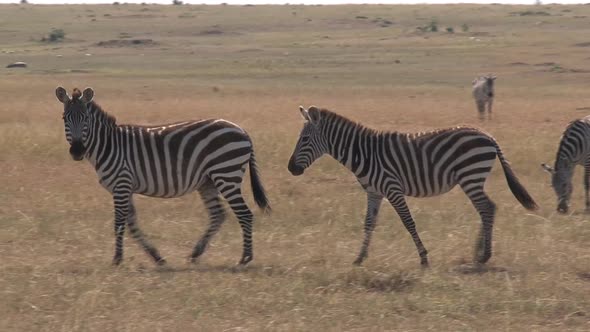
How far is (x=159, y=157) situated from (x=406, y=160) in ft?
7.54

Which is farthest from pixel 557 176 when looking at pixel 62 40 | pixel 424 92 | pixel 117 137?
pixel 62 40

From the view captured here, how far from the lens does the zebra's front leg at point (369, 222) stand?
8.91 metres

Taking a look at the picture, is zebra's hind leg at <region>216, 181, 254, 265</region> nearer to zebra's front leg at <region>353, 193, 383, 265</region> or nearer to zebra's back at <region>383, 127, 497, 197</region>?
zebra's front leg at <region>353, 193, 383, 265</region>

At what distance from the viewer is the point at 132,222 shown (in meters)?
9.20

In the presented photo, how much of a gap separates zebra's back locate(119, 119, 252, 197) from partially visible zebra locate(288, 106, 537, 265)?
1.86 feet

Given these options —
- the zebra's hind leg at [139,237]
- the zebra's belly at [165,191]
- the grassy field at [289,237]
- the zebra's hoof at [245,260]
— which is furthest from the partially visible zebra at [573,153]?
the zebra's hind leg at [139,237]

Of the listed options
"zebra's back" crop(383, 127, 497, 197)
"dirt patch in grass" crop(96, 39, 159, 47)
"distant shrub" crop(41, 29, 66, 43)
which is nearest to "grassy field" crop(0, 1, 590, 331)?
"zebra's back" crop(383, 127, 497, 197)

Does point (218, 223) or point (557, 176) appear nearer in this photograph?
point (218, 223)

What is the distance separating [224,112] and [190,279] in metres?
13.2

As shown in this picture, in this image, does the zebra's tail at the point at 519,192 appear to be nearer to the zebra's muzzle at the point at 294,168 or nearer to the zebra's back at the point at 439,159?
the zebra's back at the point at 439,159

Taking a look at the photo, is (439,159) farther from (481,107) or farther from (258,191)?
(481,107)

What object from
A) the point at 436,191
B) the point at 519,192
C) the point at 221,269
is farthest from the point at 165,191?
the point at 519,192

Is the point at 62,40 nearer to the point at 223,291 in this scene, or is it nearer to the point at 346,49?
the point at 346,49

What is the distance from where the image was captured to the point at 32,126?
58.2 feet
